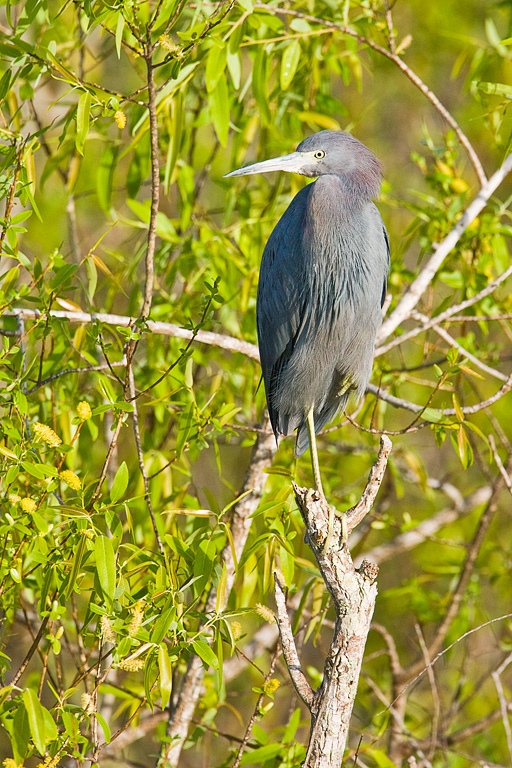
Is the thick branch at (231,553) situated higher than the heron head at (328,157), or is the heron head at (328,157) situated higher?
the heron head at (328,157)

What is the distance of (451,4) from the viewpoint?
698 centimetres

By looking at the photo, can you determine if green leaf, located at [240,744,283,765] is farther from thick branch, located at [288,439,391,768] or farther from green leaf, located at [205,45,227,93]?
green leaf, located at [205,45,227,93]

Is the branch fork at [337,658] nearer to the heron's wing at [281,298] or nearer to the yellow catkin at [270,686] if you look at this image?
the yellow catkin at [270,686]

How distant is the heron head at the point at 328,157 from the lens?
2.98m

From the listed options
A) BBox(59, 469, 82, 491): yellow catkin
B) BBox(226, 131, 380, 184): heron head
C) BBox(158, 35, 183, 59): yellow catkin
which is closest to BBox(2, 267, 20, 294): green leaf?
BBox(59, 469, 82, 491): yellow catkin

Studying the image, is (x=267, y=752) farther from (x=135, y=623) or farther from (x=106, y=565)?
(x=106, y=565)

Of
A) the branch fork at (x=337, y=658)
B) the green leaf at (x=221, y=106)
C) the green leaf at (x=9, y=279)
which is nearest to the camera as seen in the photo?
the branch fork at (x=337, y=658)

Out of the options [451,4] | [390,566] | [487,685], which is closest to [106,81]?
[451,4]

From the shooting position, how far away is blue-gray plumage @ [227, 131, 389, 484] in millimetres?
2914

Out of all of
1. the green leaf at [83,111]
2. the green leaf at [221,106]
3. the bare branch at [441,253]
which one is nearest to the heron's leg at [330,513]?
the bare branch at [441,253]

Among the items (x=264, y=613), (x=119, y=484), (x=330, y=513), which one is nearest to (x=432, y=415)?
(x=330, y=513)

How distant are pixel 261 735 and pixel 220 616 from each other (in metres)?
0.90

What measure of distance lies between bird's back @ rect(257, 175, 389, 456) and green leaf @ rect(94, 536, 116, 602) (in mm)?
1296

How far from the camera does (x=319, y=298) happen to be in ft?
9.73
